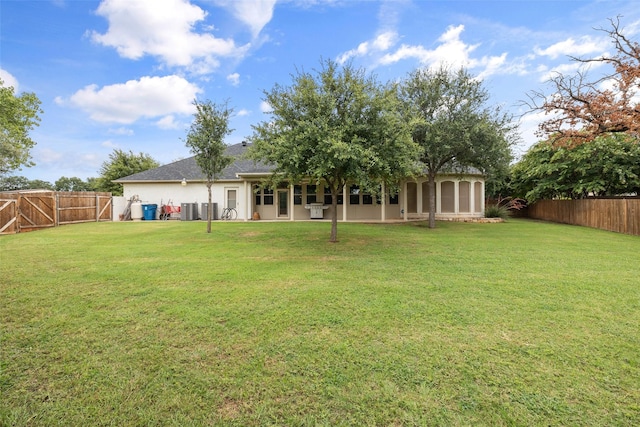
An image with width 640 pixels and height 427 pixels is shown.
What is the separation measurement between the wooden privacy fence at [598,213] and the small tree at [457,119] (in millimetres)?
5047

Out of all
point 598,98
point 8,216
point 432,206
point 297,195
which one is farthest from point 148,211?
point 598,98

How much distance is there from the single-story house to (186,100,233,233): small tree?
183 inches

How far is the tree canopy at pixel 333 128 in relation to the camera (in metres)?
7.12

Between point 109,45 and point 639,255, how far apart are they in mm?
19080

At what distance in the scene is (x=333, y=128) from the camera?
718cm

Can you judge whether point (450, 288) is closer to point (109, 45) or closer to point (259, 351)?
point (259, 351)

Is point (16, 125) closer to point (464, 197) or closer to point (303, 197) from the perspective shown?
point (303, 197)

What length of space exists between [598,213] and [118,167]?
37.6 metres

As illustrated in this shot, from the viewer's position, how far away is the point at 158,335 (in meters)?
3.02

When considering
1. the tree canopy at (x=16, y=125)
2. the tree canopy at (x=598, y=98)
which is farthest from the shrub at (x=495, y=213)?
the tree canopy at (x=16, y=125)

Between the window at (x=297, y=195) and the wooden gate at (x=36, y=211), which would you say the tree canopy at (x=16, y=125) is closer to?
the wooden gate at (x=36, y=211)

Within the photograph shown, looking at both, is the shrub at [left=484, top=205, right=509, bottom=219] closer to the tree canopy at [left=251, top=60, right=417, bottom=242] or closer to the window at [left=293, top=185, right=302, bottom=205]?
the window at [left=293, top=185, right=302, bottom=205]

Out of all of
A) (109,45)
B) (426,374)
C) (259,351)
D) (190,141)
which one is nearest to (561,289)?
(426,374)

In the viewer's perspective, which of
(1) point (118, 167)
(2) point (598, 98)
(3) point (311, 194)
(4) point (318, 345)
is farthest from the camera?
(1) point (118, 167)
